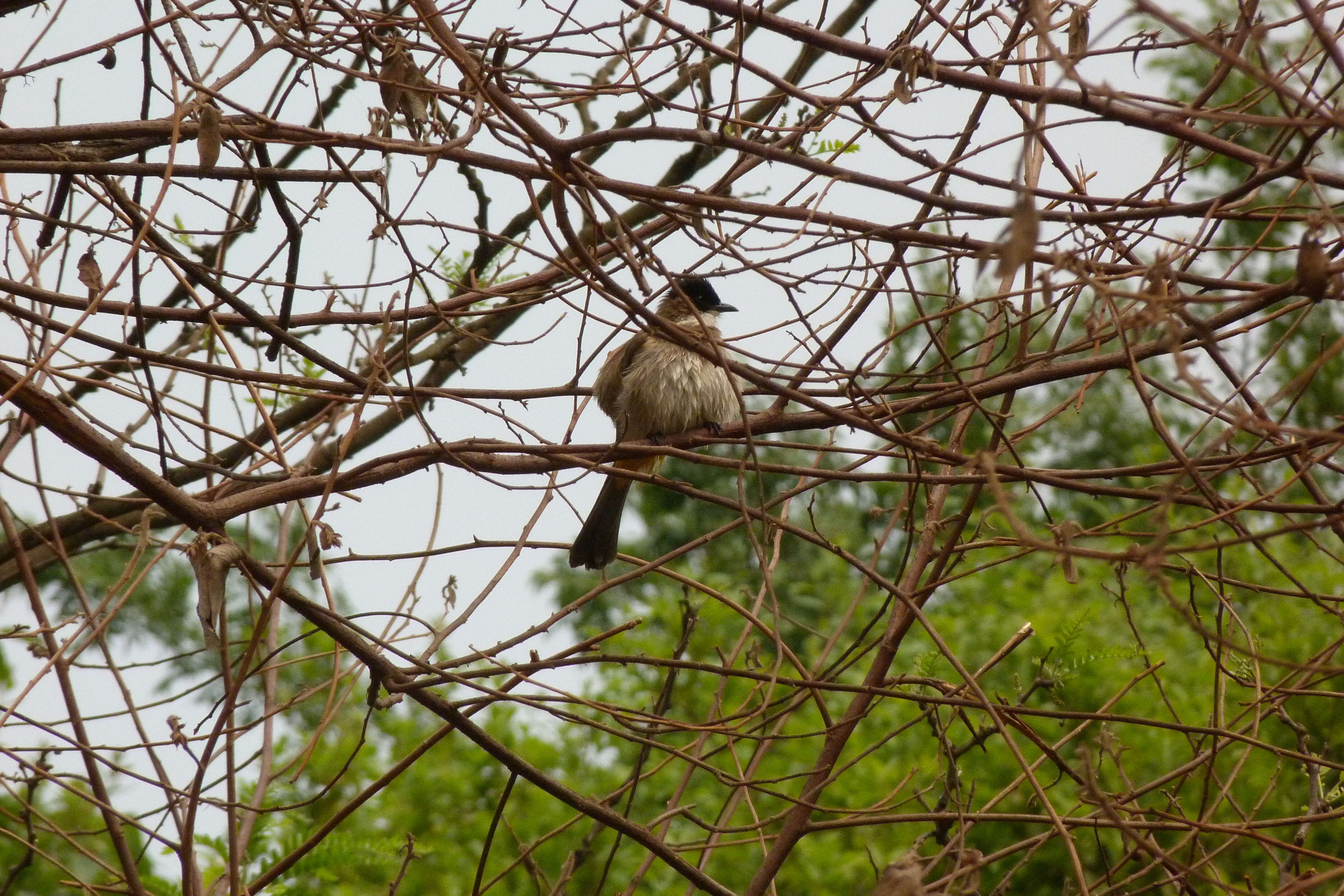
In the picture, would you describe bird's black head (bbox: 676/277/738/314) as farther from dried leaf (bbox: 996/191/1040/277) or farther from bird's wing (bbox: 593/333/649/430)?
dried leaf (bbox: 996/191/1040/277)

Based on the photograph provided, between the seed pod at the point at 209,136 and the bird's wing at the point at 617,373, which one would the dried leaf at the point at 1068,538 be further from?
the bird's wing at the point at 617,373

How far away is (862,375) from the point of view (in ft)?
8.71

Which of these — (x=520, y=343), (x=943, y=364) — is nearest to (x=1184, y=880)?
(x=943, y=364)

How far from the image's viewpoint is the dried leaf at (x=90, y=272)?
2.79 metres

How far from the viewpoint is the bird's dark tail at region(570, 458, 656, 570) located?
4.32 meters

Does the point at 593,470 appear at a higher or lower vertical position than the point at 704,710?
lower

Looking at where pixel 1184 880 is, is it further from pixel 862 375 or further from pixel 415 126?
pixel 415 126

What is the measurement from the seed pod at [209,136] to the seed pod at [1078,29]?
1673mm

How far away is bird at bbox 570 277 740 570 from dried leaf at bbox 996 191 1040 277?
320 cm

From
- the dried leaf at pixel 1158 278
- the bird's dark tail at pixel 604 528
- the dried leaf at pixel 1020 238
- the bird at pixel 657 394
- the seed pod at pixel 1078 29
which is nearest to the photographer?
the dried leaf at pixel 1020 238

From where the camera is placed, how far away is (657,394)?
203 inches

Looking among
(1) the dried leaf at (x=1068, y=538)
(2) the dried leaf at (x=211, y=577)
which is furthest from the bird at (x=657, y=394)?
(1) the dried leaf at (x=1068, y=538)

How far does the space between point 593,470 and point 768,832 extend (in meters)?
4.14

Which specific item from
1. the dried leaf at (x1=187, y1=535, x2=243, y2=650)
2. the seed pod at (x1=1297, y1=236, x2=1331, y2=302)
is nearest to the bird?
the dried leaf at (x1=187, y1=535, x2=243, y2=650)
